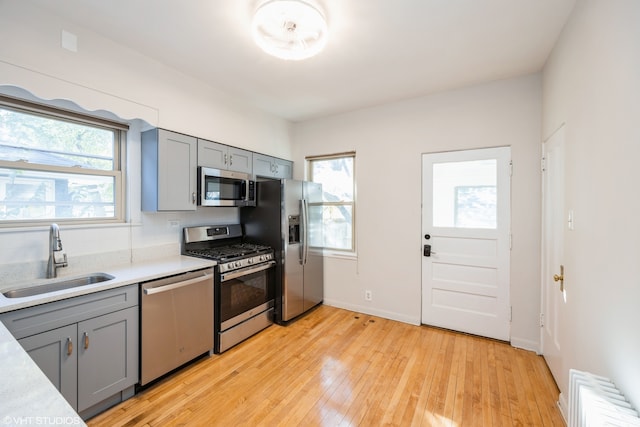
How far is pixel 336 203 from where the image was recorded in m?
3.91

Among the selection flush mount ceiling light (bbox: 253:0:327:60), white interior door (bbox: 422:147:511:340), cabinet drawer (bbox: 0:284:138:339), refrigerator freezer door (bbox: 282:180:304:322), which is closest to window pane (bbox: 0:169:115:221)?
cabinet drawer (bbox: 0:284:138:339)

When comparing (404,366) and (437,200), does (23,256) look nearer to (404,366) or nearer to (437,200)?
(404,366)

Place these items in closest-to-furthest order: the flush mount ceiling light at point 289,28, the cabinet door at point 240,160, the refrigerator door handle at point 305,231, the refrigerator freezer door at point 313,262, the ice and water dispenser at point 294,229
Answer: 1. the flush mount ceiling light at point 289,28
2. the cabinet door at point 240,160
3. the ice and water dispenser at point 294,229
4. the refrigerator door handle at point 305,231
5. the refrigerator freezer door at point 313,262

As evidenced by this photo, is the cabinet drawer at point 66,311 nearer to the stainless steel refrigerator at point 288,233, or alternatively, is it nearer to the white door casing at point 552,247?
the stainless steel refrigerator at point 288,233

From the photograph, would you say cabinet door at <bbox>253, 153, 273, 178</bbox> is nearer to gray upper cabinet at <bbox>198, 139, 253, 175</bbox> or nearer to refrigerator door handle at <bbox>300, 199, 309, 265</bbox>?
gray upper cabinet at <bbox>198, 139, 253, 175</bbox>

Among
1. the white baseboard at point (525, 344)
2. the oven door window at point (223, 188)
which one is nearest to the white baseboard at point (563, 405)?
the white baseboard at point (525, 344)

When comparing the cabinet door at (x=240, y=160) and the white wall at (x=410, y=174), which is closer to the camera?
the white wall at (x=410, y=174)

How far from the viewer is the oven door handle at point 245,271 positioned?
2637 mm

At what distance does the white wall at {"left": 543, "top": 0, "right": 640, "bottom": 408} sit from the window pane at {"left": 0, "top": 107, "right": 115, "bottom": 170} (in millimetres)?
3496

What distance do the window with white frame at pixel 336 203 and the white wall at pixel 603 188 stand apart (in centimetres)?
228

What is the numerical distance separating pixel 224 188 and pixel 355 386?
230 centimetres

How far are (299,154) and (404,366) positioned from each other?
3.05 metres

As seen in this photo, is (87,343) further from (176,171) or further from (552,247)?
(552,247)

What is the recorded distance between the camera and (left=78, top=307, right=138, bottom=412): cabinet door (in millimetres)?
1750
